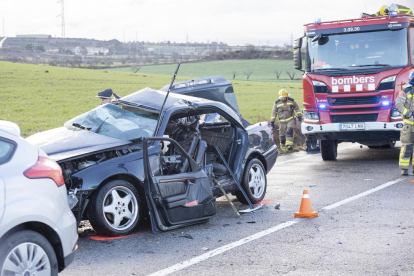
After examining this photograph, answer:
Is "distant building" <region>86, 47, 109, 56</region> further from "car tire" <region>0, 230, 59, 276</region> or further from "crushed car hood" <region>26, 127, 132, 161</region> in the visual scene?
"car tire" <region>0, 230, 59, 276</region>

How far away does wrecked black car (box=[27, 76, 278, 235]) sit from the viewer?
21.3ft

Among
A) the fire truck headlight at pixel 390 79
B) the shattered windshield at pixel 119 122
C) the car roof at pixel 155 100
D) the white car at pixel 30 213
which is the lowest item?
the white car at pixel 30 213

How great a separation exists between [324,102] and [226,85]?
13.4ft

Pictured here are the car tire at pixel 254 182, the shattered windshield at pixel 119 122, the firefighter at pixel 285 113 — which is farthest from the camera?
the firefighter at pixel 285 113

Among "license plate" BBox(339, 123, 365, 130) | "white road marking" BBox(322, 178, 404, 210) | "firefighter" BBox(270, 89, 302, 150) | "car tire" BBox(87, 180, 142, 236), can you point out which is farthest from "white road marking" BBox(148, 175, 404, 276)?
"firefighter" BBox(270, 89, 302, 150)

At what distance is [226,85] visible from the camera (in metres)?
9.43

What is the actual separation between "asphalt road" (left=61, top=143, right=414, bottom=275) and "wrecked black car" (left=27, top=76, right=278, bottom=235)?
30cm

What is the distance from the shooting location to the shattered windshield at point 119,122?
7.29 m

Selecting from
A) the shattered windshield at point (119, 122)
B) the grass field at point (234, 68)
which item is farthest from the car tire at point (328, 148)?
the grass field at point (234, 68)

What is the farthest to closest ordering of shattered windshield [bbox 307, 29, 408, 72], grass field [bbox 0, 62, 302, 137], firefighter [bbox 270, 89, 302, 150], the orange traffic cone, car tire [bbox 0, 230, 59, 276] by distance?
1. grass field [bbox 0, 62, 302, 137]
2. firefighter [bbox 270, 89, 302, 150]
3. shattered windshield [bbox 307, 29, 408, 72]
4. the orange traffic cone
5. car tire [bbox 0, 230, 59, 276]

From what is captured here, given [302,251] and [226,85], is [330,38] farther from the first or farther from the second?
[302,251]

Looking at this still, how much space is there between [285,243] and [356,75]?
6.99 metres

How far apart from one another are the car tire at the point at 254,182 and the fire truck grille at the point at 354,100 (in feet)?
14.5

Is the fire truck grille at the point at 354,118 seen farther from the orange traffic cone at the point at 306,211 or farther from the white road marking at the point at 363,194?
the orange traffic cone at the point at 306,211
